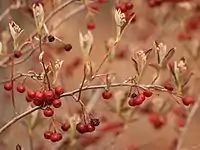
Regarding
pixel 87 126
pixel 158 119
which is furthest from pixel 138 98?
pixel 158 119

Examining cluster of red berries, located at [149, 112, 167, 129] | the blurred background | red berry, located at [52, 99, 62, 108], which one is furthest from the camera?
cluster of red berries, located at [149, 112, 167, 129]

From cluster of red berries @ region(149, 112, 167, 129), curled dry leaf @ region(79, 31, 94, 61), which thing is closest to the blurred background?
cluster of red berries @ region(149, 112, 167, 129)

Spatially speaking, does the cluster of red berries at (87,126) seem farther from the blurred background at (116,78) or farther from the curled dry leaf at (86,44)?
the blurred background at (116,78)

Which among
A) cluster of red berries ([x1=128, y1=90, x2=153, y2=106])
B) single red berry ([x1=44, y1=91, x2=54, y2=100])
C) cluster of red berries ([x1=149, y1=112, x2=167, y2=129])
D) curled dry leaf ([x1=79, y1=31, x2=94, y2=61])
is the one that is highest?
curled dry leaf ([x1=79, y1=31, x2=94, y2=61])

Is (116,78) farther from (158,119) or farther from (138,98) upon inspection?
(138,98)

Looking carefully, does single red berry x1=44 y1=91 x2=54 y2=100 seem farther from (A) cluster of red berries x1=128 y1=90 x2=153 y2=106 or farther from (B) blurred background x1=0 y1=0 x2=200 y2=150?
(B) blurred background x1=0 y1=0 x2=200 y2=150

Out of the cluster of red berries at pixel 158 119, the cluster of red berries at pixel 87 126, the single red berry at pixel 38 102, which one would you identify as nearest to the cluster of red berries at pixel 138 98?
the cluster of red berries at pixel 87 126

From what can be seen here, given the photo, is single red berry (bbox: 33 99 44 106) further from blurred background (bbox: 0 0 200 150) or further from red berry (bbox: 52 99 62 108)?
blurred background (bbox: 0 0 200 150)

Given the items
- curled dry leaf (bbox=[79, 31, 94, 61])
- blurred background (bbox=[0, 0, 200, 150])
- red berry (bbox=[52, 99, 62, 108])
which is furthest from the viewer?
blurred background (bbox=[0, 0, 200, 150])

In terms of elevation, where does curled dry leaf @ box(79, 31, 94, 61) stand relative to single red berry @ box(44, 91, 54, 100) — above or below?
above

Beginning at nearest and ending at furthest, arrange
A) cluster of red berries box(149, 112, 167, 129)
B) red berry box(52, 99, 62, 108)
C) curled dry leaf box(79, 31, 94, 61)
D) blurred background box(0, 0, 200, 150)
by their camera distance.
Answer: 1. red berry box(52, 99, 62, 108)
2. curled dry leaf box(79, 31, 94, 61)
3. blurred background box(0, 0, 200, 150)
4. cluster of red berries box(149, 112, 167, 129)

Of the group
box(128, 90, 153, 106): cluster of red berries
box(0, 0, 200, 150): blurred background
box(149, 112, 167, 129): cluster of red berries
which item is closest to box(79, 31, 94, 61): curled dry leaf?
box(128, 90, 153, 106): cluster of red berries

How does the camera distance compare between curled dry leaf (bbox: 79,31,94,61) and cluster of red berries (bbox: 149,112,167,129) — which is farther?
cluster of red berries (bbox: 149,112,167,129)

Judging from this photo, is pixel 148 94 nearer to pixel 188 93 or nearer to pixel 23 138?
pixel 188 93
